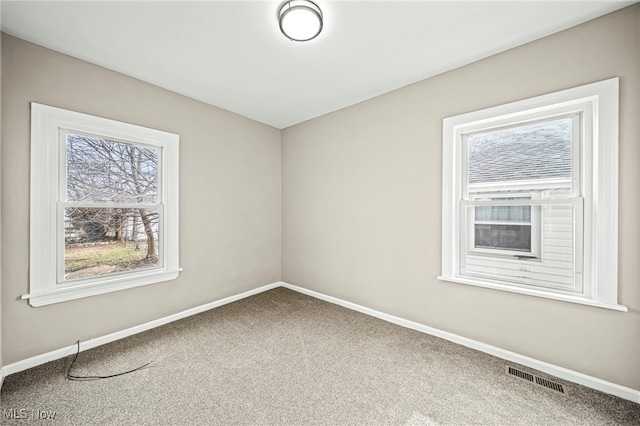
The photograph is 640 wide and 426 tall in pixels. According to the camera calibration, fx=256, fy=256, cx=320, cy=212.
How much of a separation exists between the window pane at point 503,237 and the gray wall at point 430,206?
370mm

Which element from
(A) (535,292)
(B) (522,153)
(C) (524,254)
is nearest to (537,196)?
(B) (522,153)

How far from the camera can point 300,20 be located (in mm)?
1705

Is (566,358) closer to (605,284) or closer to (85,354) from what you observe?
(605,284)

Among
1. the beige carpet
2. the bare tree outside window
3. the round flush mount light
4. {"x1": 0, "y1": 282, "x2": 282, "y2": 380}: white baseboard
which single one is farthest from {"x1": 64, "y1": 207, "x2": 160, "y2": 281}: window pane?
the round flush mount light

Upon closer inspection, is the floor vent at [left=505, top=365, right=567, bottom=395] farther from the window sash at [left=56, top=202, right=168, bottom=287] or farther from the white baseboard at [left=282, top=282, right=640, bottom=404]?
the window sash at [left=56, top=202, right=168, bottom=287]

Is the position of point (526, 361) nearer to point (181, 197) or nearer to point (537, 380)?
point (537, 380)

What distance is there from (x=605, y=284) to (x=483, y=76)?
5.93 ft

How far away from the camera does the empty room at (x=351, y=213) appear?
1676 millimetres

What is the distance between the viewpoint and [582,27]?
1.79 meters

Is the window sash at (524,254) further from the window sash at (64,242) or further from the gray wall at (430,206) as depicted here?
the window sash at (64,242)

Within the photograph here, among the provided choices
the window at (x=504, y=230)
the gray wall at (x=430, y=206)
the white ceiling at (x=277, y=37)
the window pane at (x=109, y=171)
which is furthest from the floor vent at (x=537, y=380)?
the window pane at (x=109, y=171)

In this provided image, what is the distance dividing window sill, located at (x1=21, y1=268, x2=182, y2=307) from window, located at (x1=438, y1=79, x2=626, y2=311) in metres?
2.86

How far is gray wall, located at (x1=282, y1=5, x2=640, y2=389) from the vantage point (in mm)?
1685

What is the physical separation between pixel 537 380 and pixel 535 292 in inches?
24.3
